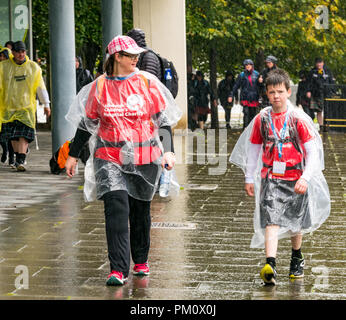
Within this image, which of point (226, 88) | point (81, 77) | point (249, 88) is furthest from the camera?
point (226, 88)

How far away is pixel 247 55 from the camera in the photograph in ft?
97.2

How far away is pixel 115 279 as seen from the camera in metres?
6.31

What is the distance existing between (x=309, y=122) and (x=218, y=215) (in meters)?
3.12

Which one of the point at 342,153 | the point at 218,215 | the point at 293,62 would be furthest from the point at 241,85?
the point at 218,215

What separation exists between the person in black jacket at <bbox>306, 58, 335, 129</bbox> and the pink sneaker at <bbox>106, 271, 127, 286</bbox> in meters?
17.7

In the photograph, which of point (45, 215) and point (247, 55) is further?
point (247, 55)

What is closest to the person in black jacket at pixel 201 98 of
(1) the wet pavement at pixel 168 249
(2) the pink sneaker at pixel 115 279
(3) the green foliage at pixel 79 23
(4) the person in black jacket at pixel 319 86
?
(4) the person in black jacket at pixel 319 86

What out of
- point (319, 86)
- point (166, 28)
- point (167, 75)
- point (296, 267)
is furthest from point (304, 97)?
point (296, 267)

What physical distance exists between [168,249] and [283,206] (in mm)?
1445

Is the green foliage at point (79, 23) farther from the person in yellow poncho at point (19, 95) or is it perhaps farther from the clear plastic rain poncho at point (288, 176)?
the clear plastic rain poncho at point (288, 176)

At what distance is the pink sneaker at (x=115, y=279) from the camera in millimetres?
6309

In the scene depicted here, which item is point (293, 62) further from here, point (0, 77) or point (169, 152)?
point (169, 152)

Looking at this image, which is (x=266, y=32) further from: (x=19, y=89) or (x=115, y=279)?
→ (x=115, y=279)

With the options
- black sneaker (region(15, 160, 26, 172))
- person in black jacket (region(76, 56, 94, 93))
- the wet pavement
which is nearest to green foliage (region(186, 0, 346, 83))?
person in black jacket (region(76, 56, 94, 93))
